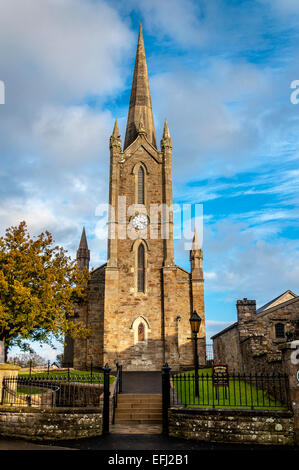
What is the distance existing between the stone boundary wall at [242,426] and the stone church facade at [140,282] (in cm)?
1684

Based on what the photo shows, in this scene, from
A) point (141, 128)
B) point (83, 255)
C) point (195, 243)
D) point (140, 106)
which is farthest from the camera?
point (140, 106)

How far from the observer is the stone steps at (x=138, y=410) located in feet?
42.3

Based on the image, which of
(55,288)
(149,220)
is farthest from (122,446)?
(149,220)

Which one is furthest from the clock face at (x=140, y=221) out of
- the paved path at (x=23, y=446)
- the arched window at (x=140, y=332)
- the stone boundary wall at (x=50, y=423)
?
the paved path at (x=23, y=446)

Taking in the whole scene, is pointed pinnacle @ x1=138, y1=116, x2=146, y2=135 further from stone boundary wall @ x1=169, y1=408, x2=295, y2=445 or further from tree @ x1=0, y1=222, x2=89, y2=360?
stone boundary wall @ x1=169, y1=408, x2=295, y2=445

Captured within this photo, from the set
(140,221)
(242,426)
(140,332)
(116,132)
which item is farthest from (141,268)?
(242,426)

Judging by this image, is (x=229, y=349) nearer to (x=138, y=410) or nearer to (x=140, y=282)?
(x=140, y=282)

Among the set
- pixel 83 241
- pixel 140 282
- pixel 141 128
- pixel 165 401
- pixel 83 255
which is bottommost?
pixel 165 401

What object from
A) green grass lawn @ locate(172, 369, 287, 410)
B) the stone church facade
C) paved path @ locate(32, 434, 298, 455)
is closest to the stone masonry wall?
the stone church facade

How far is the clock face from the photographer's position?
31.2 meters

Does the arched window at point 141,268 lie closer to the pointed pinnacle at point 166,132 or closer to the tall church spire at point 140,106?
the pointed pinnacle at point 166,132

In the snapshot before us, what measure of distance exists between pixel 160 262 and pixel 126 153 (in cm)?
979

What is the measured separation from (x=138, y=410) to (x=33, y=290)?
1249cm

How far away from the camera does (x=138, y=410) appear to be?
1356 cm
